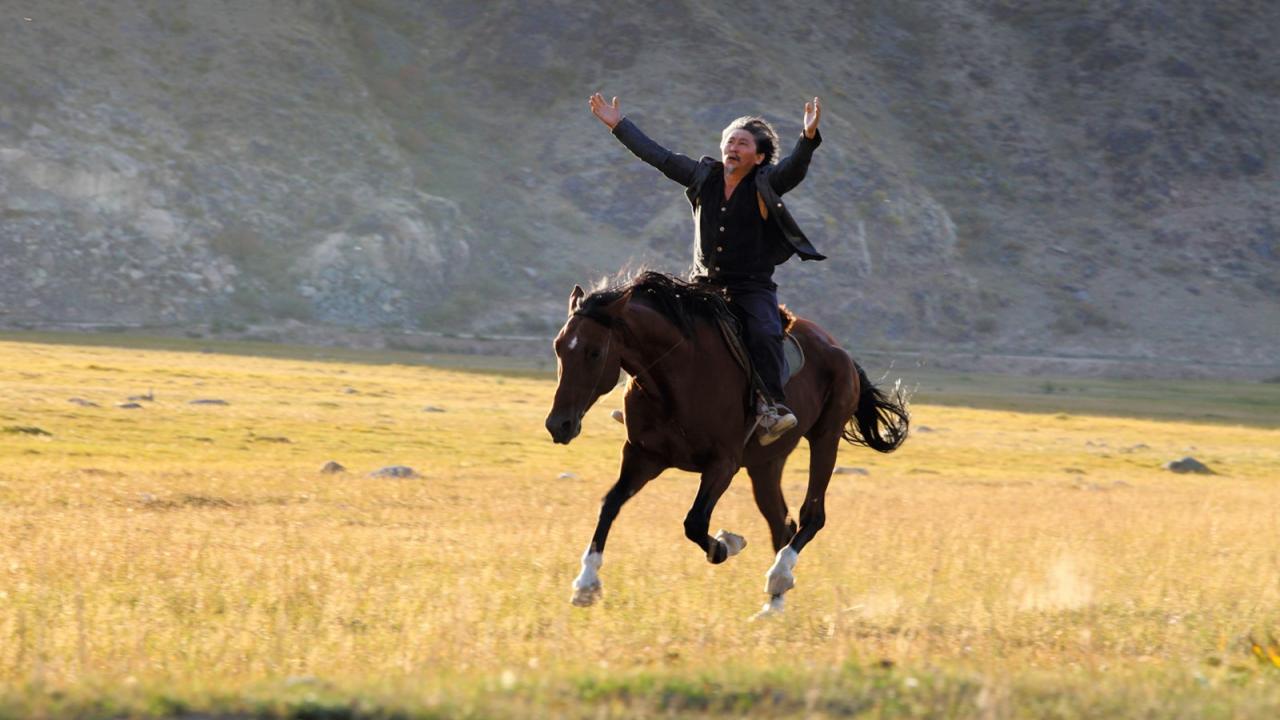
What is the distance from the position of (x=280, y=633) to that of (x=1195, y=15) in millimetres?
140938

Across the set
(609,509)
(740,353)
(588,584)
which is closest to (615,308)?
(740,353)

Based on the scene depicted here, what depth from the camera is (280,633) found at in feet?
31.1

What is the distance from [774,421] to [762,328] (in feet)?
2.40

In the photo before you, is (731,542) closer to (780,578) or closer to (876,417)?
(780,578)

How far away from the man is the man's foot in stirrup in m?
0.05

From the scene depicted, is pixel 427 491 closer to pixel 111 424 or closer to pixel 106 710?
pixel 111 424

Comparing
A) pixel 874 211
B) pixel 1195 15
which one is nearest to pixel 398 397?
pixel 874 211

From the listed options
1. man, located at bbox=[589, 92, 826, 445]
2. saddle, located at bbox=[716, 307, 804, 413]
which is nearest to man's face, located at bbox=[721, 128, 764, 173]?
man, located at bbox=[589, 92, 826, 445]

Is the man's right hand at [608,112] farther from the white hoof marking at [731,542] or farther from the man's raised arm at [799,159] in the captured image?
the white hoof marking at [731,542]

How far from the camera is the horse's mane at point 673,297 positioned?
36.9ft

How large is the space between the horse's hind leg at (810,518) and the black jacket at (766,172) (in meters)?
1.61

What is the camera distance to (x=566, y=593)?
39.8 ft

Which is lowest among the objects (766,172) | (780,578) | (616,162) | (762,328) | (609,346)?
(780,578)

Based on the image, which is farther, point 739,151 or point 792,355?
point 792,355
